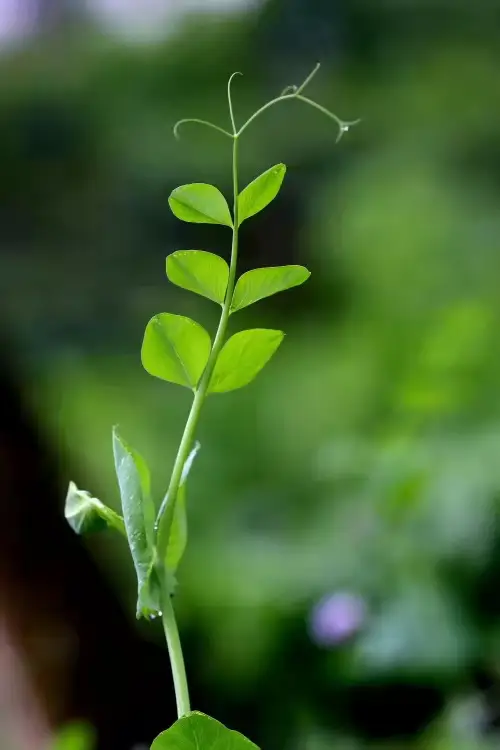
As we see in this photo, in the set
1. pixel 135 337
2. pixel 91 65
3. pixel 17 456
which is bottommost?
pixel 17 456

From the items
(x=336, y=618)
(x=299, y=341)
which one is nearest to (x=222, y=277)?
(x=336, y=618)

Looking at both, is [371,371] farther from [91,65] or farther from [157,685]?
[91,65]

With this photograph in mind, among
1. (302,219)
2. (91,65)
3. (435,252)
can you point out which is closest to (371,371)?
(435,252)

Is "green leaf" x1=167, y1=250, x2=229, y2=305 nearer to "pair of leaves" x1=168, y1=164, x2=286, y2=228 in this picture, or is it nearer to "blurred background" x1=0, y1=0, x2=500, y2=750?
"pair of leaves" x1=168, y1=164, x2=286, y2=228

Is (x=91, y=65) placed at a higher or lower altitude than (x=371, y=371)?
higher

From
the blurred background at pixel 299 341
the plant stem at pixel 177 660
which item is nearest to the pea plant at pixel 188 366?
the plant stem at pixel 177 660

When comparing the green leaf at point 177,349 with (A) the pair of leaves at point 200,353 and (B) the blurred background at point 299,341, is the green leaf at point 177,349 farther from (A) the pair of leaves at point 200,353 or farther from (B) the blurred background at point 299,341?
(B) the blurred background at point 299,341

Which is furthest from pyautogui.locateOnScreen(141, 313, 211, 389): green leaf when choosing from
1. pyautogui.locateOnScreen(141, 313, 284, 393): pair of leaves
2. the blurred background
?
the blurred background
